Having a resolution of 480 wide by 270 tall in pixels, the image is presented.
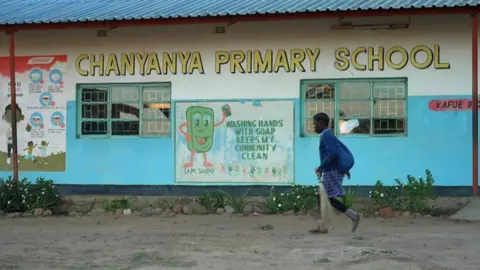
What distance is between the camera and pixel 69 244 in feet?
28.8

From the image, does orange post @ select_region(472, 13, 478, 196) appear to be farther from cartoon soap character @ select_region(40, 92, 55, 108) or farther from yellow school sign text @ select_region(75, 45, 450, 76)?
cartoon soap character @ select_region(40, 92, 55, 108)

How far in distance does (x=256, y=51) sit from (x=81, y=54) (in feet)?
11.4

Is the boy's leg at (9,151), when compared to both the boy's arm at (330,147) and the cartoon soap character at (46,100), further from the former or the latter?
the boy's arm at (330,147)

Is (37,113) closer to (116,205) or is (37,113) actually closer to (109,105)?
(109,105)

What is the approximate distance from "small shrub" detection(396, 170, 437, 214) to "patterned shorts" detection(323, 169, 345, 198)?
9.44 ft

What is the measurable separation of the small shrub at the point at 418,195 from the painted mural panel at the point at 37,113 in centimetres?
660

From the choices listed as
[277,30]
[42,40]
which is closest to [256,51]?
[277,30]

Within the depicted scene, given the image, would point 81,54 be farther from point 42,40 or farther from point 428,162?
point 428,162

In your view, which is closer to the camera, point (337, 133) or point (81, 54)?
point (337, 133)

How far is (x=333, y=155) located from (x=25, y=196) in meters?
6.47

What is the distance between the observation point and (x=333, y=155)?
327 inches

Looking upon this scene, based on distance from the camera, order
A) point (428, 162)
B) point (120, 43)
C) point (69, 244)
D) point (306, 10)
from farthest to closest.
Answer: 1. point (120, 43)
2. point (428, 162)
3. point (306, 10)
4. point (69, 244)

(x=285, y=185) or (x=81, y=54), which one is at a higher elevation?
(x=81, y=54)

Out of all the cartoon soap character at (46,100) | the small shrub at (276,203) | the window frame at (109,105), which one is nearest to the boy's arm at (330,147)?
the small shrub at (276,203)
